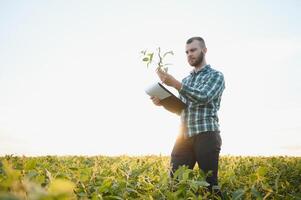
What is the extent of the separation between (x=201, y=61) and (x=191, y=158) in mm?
1223

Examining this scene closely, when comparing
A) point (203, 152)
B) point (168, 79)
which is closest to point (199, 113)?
point (203, 152)

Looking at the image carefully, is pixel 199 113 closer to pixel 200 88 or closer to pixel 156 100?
pixel 200 88

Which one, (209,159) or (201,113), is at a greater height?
(201,113)

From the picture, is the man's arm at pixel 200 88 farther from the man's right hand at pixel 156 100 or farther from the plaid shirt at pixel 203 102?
the man's right hand at pixel 156 100

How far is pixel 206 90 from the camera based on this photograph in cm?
444

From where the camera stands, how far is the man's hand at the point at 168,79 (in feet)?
13.9

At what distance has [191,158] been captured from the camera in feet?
15.5

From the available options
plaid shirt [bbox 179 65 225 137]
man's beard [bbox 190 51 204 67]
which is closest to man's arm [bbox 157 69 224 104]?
plaid shirt [bbox 179 65 225 137]

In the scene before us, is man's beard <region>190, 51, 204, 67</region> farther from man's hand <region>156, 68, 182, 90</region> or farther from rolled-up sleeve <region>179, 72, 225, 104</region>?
man's hand <region>156, 68, 182, 90</region>

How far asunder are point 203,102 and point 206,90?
141 mm

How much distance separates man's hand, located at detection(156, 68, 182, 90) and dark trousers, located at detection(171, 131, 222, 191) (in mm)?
669

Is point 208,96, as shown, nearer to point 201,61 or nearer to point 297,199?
point 201,61

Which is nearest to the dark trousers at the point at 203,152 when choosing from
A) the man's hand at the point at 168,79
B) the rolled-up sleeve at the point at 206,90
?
the rolled-up sleeve at the point at 206,90

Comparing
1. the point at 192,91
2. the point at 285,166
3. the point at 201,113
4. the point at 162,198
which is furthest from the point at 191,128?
the point at 285,166
